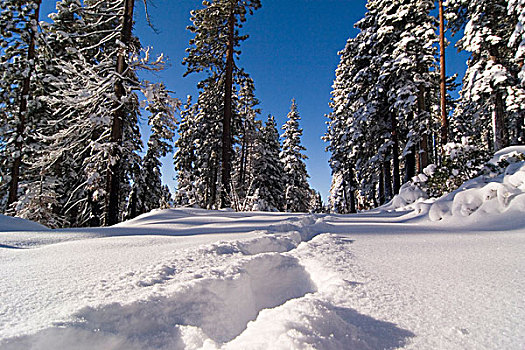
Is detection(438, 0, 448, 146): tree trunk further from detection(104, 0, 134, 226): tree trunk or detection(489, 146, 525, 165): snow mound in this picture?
detection(104, 0, 134, 226): tree trunk

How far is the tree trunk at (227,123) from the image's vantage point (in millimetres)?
10047

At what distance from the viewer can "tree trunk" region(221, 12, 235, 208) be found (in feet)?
33.0

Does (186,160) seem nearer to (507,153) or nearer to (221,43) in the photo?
(221,43)

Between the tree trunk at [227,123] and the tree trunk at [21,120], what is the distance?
7708mm

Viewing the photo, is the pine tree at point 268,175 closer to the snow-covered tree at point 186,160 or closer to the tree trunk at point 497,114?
the snow-covered tree at point 186,160

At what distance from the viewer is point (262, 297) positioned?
1.74 meters

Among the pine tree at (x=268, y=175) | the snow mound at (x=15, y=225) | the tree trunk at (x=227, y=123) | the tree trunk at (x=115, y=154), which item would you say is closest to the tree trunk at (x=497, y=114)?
the tree trunk at (x=227, y=123)

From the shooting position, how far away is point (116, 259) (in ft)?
6.70

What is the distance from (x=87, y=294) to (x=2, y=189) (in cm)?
1528

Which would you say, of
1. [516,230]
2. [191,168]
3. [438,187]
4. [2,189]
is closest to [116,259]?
[516,230]

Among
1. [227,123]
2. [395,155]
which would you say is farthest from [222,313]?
[395,155]

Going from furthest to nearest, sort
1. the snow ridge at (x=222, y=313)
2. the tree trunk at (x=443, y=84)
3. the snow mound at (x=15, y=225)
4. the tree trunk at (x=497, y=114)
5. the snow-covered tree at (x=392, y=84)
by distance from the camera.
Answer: the snow-covered tree at (x=392, y=84), the tree trunk at (x=443, y=84), the tree trunk at (x=497, y=114), the snow mound at (x=15, y=225), the snow ridge at (x=222, y=313)

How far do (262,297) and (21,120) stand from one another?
13.4 m

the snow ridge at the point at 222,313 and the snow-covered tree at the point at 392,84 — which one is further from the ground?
the snow-covered tree at the point at 392,84
